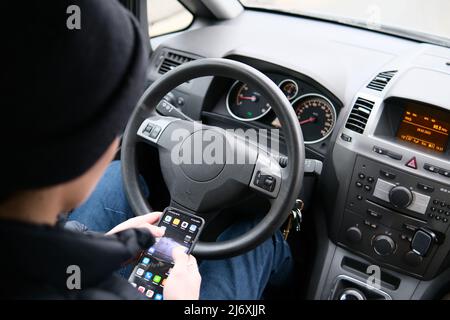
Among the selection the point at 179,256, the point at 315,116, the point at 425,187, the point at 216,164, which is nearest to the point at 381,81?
the point at 315,116

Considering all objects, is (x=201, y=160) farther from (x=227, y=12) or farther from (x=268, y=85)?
(x=227, y=12)

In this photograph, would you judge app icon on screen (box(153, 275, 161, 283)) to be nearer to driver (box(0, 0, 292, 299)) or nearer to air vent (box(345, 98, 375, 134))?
driver (box(0, 0, 292, 299))

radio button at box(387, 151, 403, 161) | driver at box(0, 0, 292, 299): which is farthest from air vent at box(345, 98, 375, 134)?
driver at box(0, 0, 292, 299)

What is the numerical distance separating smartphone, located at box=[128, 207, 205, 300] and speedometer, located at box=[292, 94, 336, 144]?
22.5 inches

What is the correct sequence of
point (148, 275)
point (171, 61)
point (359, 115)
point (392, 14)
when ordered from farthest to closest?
1. point (392, 14)
2. point (171, 61)
3. point (359, 115)
4. point (148, 275)

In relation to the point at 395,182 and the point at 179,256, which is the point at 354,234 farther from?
the point at 179,256

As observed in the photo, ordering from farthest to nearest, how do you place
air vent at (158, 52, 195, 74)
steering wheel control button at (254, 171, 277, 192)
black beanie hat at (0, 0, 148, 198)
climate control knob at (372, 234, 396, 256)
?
air vent at (158, 52, 195, 74) → climate control knob at (372, 234, 396, 256) → steering wheel control button at (254, 171, 277, 192) → black beanie hat at (0, 0, 148, 198)

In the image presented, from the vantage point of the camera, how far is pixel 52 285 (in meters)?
0.59

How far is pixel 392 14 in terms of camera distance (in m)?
2.04

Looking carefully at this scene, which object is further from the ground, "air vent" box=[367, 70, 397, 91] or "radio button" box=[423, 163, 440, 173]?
"air vent" box=[367, 70, 397, 91]

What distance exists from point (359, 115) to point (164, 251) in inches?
27.7

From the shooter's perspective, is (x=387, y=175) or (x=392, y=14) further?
(x=392, y=14)

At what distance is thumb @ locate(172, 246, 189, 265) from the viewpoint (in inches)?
39.6

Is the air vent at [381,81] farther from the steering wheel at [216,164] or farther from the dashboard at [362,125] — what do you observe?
the steering wheel at [216,164]
